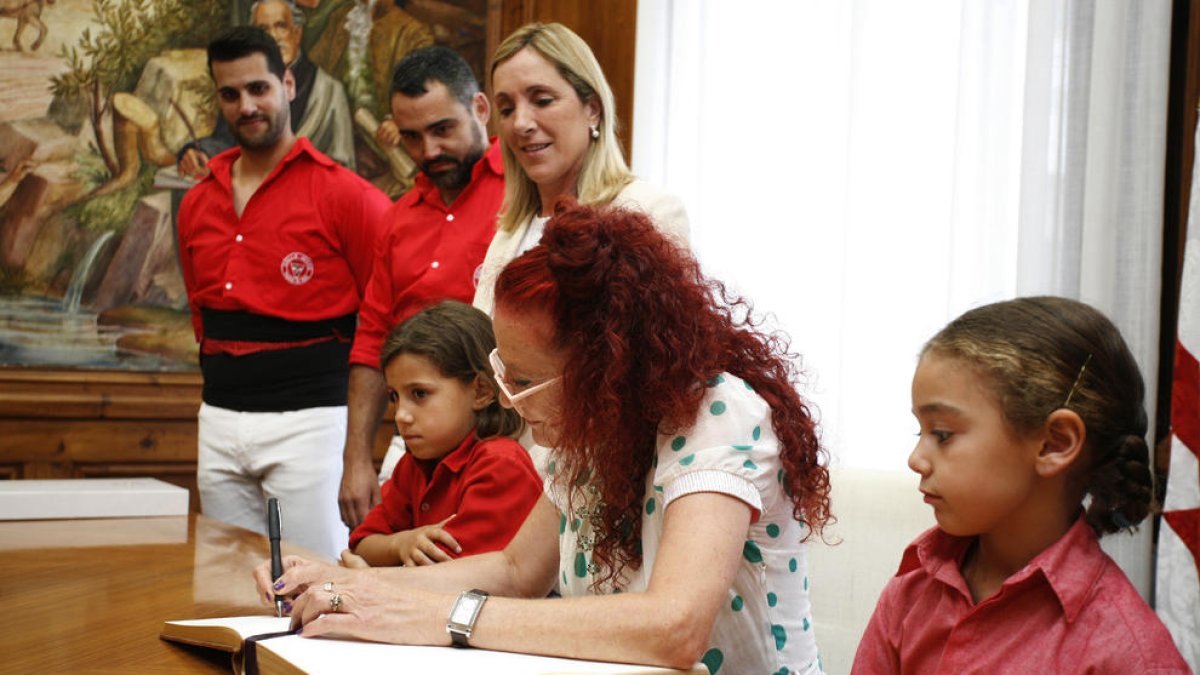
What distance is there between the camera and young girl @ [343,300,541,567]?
230 cm

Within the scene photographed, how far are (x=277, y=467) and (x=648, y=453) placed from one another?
96.2 inches

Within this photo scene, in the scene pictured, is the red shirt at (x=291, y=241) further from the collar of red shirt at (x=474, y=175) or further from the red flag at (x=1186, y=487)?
the red flag at (x=1186, y=487)

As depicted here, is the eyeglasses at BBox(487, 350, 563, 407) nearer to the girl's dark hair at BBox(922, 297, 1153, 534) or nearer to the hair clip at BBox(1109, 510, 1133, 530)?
the girl's dark hair at BBox(922, 297, 1153, 534)

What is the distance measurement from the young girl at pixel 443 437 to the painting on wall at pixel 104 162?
2.67 metres

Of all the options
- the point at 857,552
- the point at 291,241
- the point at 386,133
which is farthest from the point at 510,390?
the point at 386,133

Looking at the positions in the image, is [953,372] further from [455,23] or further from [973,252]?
[455,23]

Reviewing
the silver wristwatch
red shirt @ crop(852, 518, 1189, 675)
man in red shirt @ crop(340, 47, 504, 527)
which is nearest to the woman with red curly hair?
the silver wristwatch

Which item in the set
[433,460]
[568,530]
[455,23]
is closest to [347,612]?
[568,530]

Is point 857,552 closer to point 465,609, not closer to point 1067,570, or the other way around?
point 1067,570

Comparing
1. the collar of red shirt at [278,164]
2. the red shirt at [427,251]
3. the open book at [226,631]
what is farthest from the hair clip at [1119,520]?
the collar of red shirt at [278,164]

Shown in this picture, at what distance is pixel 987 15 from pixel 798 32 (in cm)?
82

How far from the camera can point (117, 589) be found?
2.12 metres

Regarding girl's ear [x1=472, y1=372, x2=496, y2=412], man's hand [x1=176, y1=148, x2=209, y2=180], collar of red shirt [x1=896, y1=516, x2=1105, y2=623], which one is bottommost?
collar of red shirt [x1=896, y1=516, x2=1105, y2=623]

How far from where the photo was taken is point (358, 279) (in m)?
4.01
